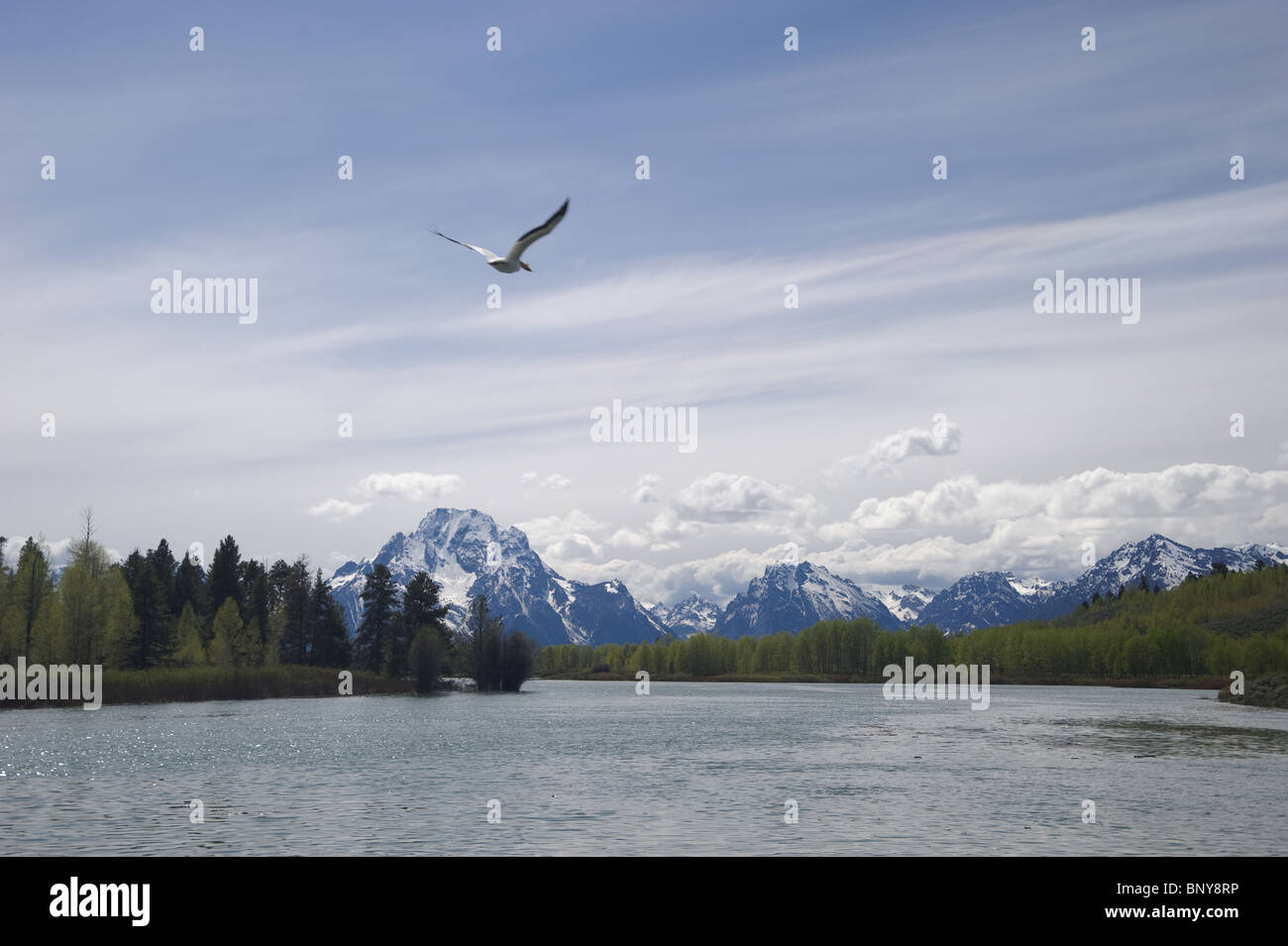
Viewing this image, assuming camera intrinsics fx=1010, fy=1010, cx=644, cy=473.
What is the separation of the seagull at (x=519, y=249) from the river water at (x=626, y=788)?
1844cm

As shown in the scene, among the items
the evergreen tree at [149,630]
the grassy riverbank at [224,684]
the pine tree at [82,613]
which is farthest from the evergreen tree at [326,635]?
the pine tree at [82,613]

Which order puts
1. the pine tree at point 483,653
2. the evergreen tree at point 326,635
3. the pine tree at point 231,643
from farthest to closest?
the pine tree at point 483,653 < the evergreen tree at point 326,635 < the pine tree at point 231,643

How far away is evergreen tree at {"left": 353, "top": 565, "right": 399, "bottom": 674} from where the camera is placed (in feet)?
549

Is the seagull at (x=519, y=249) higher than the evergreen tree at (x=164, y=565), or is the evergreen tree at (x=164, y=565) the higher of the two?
the seagull at (x=519, y=249)

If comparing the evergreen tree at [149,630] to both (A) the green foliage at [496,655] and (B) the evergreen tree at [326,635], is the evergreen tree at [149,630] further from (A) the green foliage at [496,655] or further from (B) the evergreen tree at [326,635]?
(A) the green foliage at [496,655]

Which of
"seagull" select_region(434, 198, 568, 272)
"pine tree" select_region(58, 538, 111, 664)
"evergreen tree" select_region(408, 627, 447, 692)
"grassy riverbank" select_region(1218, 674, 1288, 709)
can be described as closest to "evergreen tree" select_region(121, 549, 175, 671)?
"pine tree" select_region(58, 538, 111, 664)

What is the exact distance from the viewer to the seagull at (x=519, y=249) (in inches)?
1014

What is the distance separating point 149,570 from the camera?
135500 mm

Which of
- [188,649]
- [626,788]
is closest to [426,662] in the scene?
[188,649]

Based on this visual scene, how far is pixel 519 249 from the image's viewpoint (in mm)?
26469

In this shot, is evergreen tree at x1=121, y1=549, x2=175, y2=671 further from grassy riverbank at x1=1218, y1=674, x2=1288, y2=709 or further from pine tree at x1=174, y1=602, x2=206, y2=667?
grassy riverbank at x1=1218, y1=674, x2=1288, y2=709

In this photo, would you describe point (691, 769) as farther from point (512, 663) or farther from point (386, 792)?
point (512, 663)

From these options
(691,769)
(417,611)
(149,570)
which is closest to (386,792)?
(691,769)
